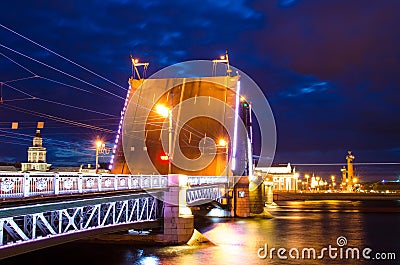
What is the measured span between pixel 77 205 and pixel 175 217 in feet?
36.0

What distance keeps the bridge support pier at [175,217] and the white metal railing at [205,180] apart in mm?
3600

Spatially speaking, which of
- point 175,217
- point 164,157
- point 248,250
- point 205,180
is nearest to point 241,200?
point 164,157

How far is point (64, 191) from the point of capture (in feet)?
55.5

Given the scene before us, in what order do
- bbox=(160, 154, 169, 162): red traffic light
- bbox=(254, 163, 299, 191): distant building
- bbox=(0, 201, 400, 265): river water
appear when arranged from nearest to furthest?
bbox=(0, 201, 400, 265): river water → bbox=(160, 154, 169, 162): red traffic light → bbox=(254, 163, 299, 191): distant building

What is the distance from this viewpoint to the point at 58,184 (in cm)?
1661

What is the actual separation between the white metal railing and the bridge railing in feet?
30.6

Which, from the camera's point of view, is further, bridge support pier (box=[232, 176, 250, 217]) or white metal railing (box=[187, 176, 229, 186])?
bridge support pier (box=[232, 176, 250, 217])

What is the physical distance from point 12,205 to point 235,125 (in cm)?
4415

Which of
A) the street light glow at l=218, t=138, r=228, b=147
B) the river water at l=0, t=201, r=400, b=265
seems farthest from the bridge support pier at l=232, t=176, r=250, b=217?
the river water at l=0, t=201, r=400, b=265

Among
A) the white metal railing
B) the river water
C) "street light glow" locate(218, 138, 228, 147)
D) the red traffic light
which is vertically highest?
"street light glow" locate(218, 138, 228, 147)

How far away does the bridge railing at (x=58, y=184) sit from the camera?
46.6 ft

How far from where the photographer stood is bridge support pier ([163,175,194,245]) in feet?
92.0

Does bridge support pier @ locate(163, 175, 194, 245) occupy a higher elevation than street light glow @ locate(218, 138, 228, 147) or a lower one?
lower

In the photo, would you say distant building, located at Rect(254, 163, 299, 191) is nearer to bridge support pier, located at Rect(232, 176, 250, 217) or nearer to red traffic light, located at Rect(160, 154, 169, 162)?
bridge support pier, located at Rect(232, 176, 250, 217)
